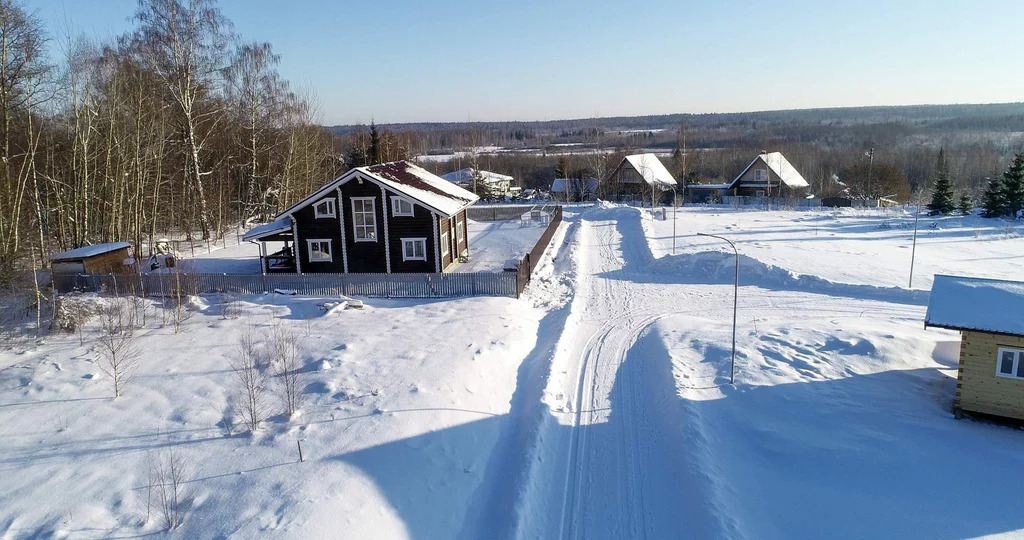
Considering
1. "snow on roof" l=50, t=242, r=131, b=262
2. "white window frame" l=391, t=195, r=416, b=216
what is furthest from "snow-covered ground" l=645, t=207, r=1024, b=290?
"snow on roof" l=50, t=242, r=131, b=262

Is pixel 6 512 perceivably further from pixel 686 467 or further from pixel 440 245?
pixel 440 245

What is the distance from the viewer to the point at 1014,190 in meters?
47.7

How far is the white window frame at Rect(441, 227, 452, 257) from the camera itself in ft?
90.6

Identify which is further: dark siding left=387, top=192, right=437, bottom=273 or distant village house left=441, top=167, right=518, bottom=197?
distant village house left=441, top=167, right=518, bottom=197

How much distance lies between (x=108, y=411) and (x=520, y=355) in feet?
33.7

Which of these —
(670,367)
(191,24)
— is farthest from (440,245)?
(191,24)

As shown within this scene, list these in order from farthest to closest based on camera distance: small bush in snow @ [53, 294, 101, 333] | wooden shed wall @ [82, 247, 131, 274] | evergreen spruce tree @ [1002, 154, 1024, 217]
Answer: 1. evergreen spruce tree @ [1002, 154, 1024, 217]
2. wooden shed wall @ [82, 247, 131, 274]
3. small bush in snow @ [53, 294, 101, 333]

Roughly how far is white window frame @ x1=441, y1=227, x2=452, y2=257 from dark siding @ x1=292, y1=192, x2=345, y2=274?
184 inches

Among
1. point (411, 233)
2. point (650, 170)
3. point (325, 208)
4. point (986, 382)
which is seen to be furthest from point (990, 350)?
point (650, 170)

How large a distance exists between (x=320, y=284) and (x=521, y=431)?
519 inches

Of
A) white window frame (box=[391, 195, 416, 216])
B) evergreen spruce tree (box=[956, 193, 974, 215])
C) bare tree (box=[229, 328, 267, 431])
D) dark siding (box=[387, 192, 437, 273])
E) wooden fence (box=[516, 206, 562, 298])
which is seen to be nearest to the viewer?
bare tree (box=[229, 328, 267, 431])

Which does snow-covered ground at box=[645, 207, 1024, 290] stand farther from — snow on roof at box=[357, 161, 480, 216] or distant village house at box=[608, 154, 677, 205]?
snow on roof at box=[357, 161, 480, 216]

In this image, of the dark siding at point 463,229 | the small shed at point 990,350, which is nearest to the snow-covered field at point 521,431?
the small shed at point 990,350

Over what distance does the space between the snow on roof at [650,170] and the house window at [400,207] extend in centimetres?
4441
